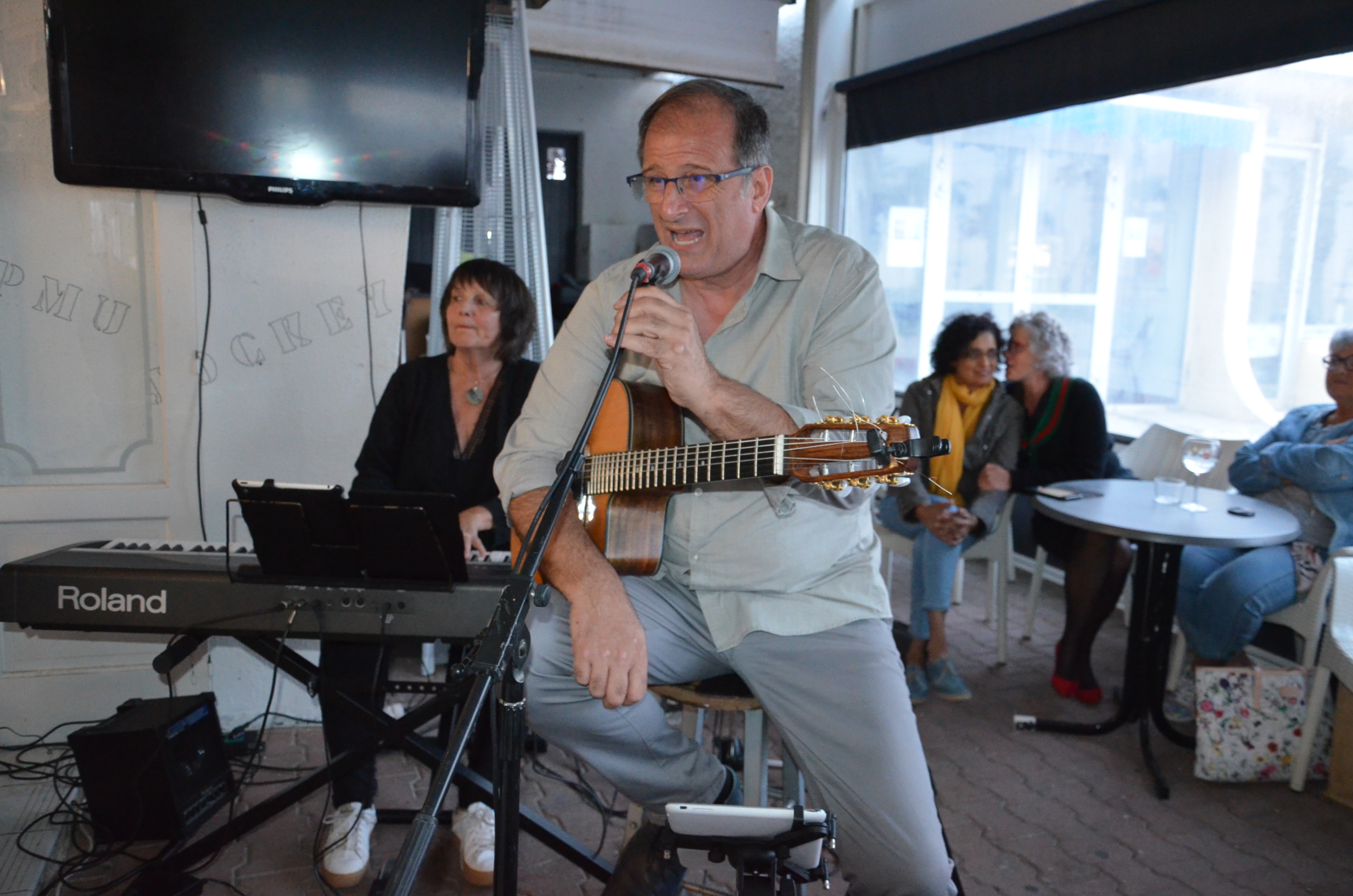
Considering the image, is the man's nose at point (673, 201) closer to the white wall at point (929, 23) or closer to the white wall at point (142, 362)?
the white wall at point (142, 362)

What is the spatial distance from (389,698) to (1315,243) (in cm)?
430

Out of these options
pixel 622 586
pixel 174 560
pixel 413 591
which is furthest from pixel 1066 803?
pixel 174 560

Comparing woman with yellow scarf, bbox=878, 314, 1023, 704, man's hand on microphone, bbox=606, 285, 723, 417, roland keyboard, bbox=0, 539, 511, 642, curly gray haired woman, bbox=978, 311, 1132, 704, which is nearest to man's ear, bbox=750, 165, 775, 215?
man's hand on microphone, bbox=606, 285, 723, 417

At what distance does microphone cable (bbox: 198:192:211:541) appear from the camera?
287 cm

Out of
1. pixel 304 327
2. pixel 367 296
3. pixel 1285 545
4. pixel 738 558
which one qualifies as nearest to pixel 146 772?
pixel 304 327

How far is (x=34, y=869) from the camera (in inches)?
90.7

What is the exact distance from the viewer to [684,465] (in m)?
1.67

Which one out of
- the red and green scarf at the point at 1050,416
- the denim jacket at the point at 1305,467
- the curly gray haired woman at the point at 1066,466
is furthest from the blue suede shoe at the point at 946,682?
the denim jacket at the point at 1305,467

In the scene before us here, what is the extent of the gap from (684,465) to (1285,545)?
2520 mm

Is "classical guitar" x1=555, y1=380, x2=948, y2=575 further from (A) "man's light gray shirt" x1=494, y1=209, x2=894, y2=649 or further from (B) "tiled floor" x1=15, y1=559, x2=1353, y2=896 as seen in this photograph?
(B) "tiled floor" x1=15, y1=559, x2=1353, y2=896

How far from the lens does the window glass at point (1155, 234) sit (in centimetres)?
430

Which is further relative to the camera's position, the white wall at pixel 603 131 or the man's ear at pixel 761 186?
the white wall at pixel 603 131

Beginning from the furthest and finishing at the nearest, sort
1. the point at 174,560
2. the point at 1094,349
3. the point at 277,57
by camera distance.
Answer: the point at 1094,349 < the point at 277,57 < the point at 174,560

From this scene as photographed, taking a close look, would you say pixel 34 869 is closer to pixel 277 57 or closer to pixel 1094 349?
pixel 277 57
